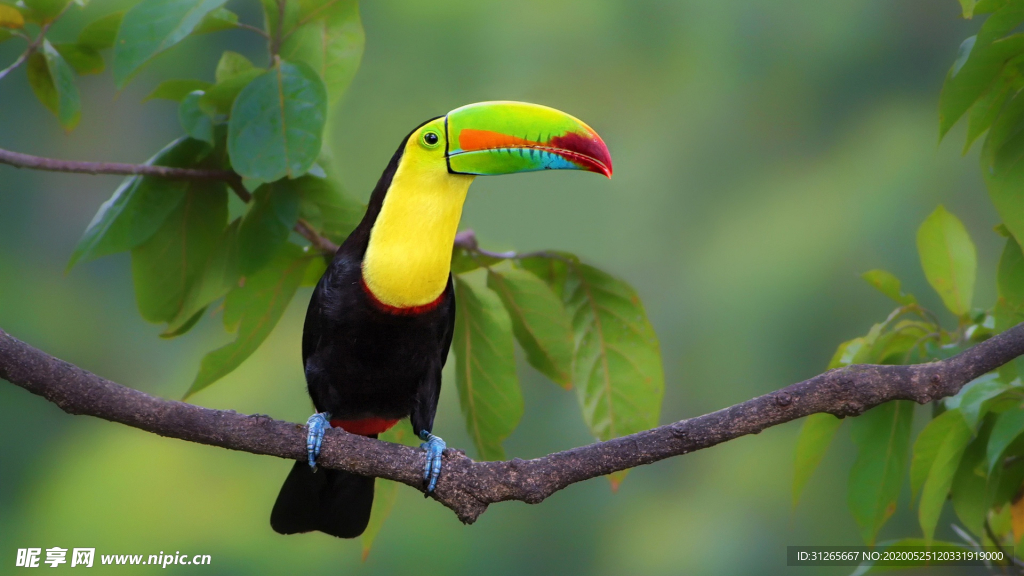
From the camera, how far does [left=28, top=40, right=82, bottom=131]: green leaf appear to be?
1.54 m

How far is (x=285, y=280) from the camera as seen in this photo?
1575 millimetres

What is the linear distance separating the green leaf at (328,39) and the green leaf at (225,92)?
10cm

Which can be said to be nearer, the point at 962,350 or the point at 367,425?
the point at 962,350

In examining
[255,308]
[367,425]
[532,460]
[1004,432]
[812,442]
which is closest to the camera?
[532,460]

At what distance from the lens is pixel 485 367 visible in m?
1.63

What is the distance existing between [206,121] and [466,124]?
17.9 inches

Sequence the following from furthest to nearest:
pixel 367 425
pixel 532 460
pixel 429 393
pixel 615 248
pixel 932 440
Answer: pixel 615 248, pixel 367 425, pixel 429 393, pixel 932 440, pixel 532 460

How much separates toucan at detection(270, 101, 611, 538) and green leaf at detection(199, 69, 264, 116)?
29 centimetres

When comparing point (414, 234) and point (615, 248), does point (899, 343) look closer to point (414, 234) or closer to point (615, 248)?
point (414, 234)

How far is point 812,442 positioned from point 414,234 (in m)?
0.76

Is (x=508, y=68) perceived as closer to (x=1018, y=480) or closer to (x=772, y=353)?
(x=772, y=353)

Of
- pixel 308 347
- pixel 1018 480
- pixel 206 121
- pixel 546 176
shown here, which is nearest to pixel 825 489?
pixel 546 176

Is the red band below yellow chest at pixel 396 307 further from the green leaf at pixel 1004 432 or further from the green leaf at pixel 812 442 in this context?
the green leaf at pixel 1004 432

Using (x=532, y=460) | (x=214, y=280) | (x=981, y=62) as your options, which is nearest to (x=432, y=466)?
(x=532, y=460)
